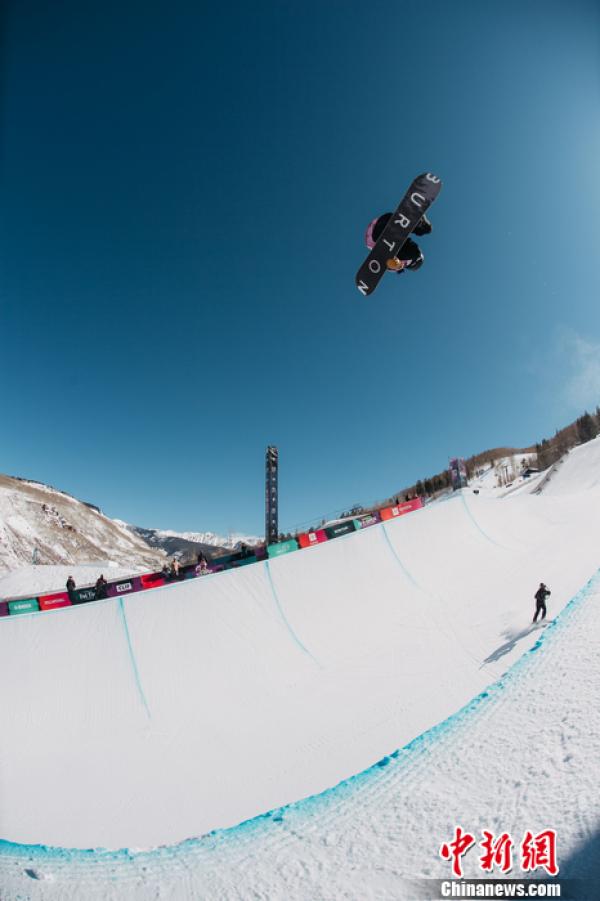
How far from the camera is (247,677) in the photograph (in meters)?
9.21

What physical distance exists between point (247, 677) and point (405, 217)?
34.3 feet

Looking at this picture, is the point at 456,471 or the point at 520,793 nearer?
the point at 520,793

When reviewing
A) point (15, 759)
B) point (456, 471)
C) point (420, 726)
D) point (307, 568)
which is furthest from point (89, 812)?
point (456, 471)

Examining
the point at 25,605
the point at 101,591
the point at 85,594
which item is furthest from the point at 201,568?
the point at 25,605

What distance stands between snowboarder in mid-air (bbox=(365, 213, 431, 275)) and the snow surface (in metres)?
5.36

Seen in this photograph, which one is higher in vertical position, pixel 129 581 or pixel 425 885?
pixel 129 581

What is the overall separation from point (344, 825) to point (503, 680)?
13.3 ft

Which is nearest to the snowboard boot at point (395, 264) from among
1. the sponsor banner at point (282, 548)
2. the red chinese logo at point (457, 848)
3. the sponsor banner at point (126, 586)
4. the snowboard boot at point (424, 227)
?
the snowboard boot at point (424, 227)

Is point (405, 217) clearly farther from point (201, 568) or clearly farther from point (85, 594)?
point (85, 594)

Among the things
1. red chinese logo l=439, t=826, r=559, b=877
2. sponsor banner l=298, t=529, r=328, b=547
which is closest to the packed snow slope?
sponsor banner l=298, t=529, r=328, b=547

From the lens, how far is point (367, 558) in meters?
14.2

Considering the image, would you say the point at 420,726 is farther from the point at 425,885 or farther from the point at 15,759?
the point at 15,759

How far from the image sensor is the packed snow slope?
5617 millimetres

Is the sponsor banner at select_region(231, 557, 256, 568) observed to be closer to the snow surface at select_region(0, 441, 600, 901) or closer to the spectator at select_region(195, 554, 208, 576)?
the spectator at select_region(195, 554, 208, 576)
